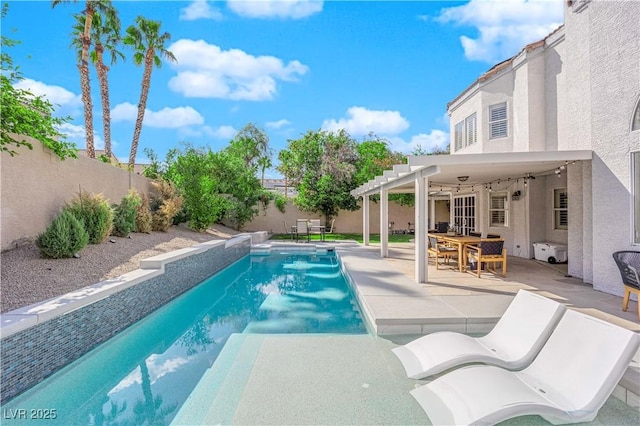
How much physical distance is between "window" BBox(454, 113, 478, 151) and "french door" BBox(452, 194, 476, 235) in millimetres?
2563

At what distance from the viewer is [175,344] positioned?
18.6 ft

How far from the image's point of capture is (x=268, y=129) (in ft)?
108

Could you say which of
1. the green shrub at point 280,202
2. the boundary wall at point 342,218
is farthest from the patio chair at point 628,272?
the green shrub at point 280,202

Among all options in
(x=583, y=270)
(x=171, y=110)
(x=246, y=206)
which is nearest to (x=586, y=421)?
A: (x=583, y=270)

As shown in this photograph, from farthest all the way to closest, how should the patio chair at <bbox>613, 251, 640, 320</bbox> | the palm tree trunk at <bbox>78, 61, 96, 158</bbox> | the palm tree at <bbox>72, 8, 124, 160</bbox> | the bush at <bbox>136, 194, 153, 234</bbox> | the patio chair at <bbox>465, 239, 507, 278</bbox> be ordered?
1. the palm tree at <bbox>72, 8, 124, 160</bbox>
2. the palm tree trunk at <bbox>78, 61, 96, 158</bbox>
3. the bush at <bbox>136, 194, 153, 234</bbox>
4. the patio chair at <bbox>465, 239, 507, 278</bbox>
5. the patio chair at <bbox>613, 251, 640, 320</bbox>

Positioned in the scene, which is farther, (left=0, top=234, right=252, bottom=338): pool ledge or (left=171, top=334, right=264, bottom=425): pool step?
(left=0, top=234, right=252, bottom=338): pool ledge

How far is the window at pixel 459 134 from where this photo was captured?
13.4m

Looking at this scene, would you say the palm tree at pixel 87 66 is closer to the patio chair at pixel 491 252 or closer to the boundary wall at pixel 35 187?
the boundary wall at pixel 35 187

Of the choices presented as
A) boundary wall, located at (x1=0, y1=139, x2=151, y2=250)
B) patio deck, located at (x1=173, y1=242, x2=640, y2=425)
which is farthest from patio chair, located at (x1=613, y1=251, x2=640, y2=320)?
boundary wall, located at (x1=0, y1=139, x2=151, y2=250)

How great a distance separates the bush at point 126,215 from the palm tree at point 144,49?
7214mm

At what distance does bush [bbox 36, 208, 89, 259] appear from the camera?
22.7 ft

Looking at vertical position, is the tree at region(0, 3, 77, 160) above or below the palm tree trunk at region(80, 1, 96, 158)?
below

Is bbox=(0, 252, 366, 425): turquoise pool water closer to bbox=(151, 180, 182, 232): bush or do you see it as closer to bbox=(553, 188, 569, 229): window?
bbox=(151, 180, 182, 232): bush

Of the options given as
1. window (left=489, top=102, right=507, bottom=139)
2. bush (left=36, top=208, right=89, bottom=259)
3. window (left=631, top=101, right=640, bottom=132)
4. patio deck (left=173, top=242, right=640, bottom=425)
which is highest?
window (left=489, top=102, right=507, bottom=139)
